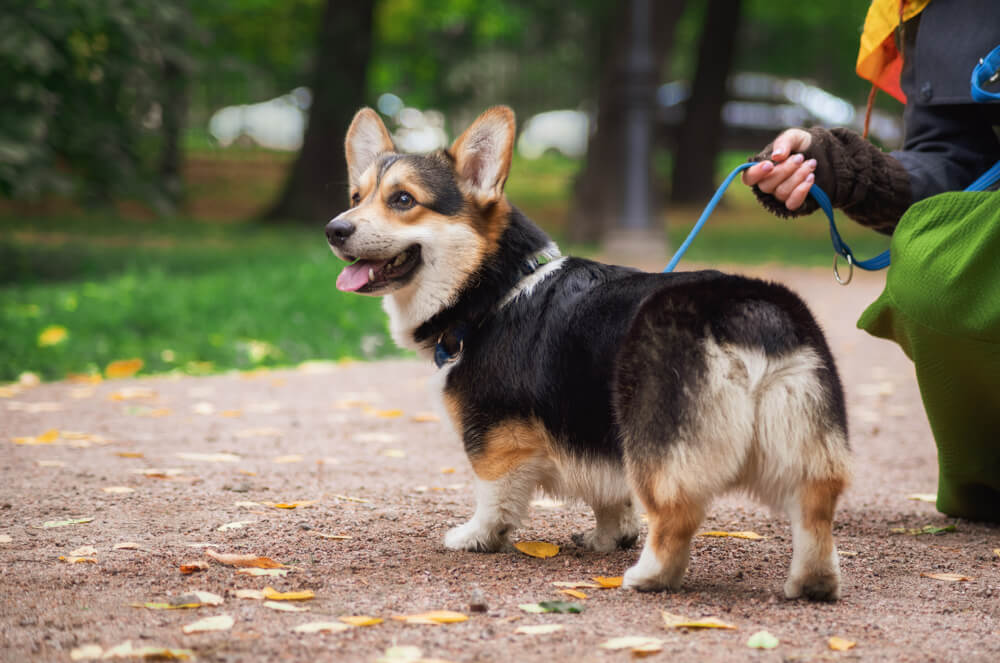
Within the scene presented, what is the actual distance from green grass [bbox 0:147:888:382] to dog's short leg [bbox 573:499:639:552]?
5.33 meters

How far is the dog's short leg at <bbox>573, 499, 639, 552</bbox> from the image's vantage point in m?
3.86

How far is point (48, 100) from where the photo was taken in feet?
40.9

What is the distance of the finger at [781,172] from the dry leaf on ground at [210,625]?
7.28 feet

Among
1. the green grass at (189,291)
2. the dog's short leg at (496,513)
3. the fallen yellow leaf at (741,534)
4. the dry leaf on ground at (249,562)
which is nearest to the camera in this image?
the dry leaf on ground at (249,562)

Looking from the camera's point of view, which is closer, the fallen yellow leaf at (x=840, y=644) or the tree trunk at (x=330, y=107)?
the fallen yellow leaf at (x=840, y=644)

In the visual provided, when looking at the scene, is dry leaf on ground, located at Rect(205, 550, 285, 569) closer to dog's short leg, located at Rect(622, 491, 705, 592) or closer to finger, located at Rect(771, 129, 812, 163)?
dog's short leg, located at Rect(622, 491, 705, 592)

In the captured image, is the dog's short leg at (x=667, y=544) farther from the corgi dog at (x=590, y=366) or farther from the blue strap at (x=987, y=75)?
the blue strap at (x=987, y=75)

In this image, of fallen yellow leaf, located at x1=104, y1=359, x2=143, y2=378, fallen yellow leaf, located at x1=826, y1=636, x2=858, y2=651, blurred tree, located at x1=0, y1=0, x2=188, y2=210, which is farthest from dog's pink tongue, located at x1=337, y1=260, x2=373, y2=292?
blurred tree, located at x1=0, y1=0, x2=188, y2=210

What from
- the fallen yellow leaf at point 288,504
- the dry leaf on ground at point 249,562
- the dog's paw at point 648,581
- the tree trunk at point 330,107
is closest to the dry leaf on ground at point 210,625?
→ the dry leaf on ground at point 249,562

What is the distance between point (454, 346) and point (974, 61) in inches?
83.5

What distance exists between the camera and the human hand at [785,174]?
3652 millimetres

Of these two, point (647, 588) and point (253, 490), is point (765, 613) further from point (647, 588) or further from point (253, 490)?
point (253, 490)

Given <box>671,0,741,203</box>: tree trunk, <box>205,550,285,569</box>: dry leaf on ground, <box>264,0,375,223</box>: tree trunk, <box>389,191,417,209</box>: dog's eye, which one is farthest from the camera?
<box>671,0,741,203</box>: tree trunk

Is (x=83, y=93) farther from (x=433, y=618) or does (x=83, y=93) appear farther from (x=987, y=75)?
(x=433, y=618)
